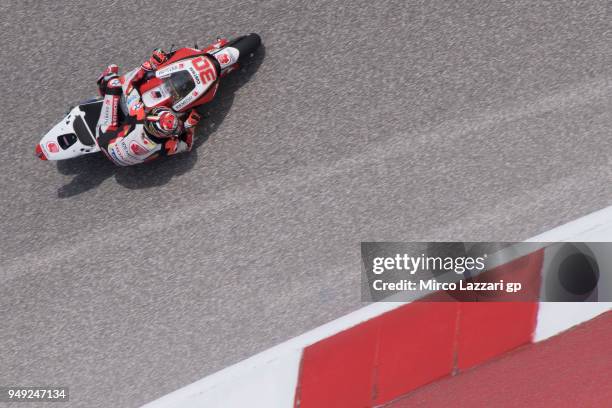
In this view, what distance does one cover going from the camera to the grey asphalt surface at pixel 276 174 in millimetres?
7809

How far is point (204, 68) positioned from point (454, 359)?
15.1 feet

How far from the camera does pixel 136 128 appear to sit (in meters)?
7.77

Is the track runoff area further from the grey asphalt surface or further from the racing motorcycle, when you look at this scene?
the racing motorcycle

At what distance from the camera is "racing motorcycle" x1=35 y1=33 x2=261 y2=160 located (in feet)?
25.6

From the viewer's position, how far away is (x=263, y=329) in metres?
7.77

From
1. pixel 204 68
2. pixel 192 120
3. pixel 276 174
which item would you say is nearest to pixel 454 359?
pixel 276 174

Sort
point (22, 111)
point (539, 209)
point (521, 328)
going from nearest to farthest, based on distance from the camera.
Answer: point (521, 328), point (539, 209), point (22, 111)

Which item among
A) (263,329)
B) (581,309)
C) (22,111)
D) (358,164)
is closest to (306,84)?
(358,164)

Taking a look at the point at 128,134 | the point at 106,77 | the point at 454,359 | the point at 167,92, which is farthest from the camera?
the point at 106,77

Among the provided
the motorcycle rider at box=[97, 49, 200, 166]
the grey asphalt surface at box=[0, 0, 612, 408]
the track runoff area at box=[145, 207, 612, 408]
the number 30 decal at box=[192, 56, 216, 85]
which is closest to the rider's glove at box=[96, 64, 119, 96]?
the motorcycle rider at box=[97, 49, 200, 166]

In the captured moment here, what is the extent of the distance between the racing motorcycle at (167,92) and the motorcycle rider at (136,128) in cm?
9

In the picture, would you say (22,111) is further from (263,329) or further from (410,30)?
(410,30)

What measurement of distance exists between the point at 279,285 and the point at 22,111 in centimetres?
419

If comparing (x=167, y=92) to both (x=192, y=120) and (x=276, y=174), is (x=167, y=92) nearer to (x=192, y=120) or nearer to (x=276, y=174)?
(x=192, y=120)
